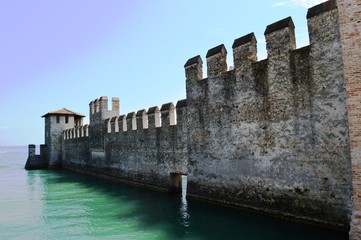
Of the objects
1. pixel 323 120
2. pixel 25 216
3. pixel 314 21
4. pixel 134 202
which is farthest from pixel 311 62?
pixel 25 216

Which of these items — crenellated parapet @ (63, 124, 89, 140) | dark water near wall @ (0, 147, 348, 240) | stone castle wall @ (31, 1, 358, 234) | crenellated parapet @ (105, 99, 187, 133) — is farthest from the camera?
crenellated parapet @ (63, 124, 89, 140)

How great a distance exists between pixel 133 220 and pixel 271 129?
4.85 m

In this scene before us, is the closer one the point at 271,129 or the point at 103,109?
the point at 271,129

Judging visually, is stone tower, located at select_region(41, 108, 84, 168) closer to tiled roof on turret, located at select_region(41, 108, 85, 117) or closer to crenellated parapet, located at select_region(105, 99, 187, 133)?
tiled roof on turret, located at select_region(41, 108, 85, 117)

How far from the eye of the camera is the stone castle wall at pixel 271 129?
6.84 metres

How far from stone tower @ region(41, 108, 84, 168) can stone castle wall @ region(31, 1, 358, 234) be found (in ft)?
62.0

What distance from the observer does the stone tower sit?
29.0 metres

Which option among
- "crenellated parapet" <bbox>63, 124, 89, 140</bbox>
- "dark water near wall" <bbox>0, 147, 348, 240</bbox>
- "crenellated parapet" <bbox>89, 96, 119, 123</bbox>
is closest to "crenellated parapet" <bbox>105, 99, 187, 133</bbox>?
"crenellated parapet" <bbox>89, 96, 119, 123</bbox>

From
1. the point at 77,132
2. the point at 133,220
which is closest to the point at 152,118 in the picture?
the point at 133,220

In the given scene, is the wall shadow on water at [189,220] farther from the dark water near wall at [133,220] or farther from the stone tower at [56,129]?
the stone tower at [56,129]

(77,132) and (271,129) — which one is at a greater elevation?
(77,132)

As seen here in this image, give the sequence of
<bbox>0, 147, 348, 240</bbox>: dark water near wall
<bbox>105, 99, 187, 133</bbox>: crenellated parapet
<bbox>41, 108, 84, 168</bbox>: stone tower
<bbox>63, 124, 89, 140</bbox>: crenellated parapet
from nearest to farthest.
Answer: <bbox>0, 147, 348, 240</bbox>: dark water near wall < <bbox>105, 99, 187, 133</bbox>: crenellated parapet < <bbox>63, 124, 89, 140</bbox>: crenellated parapet < <bbox>41, 108, 84, 168</bbox>: stone tower

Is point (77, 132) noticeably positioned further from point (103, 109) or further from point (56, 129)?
point (103, 109)

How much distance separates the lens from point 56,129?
2928cm
